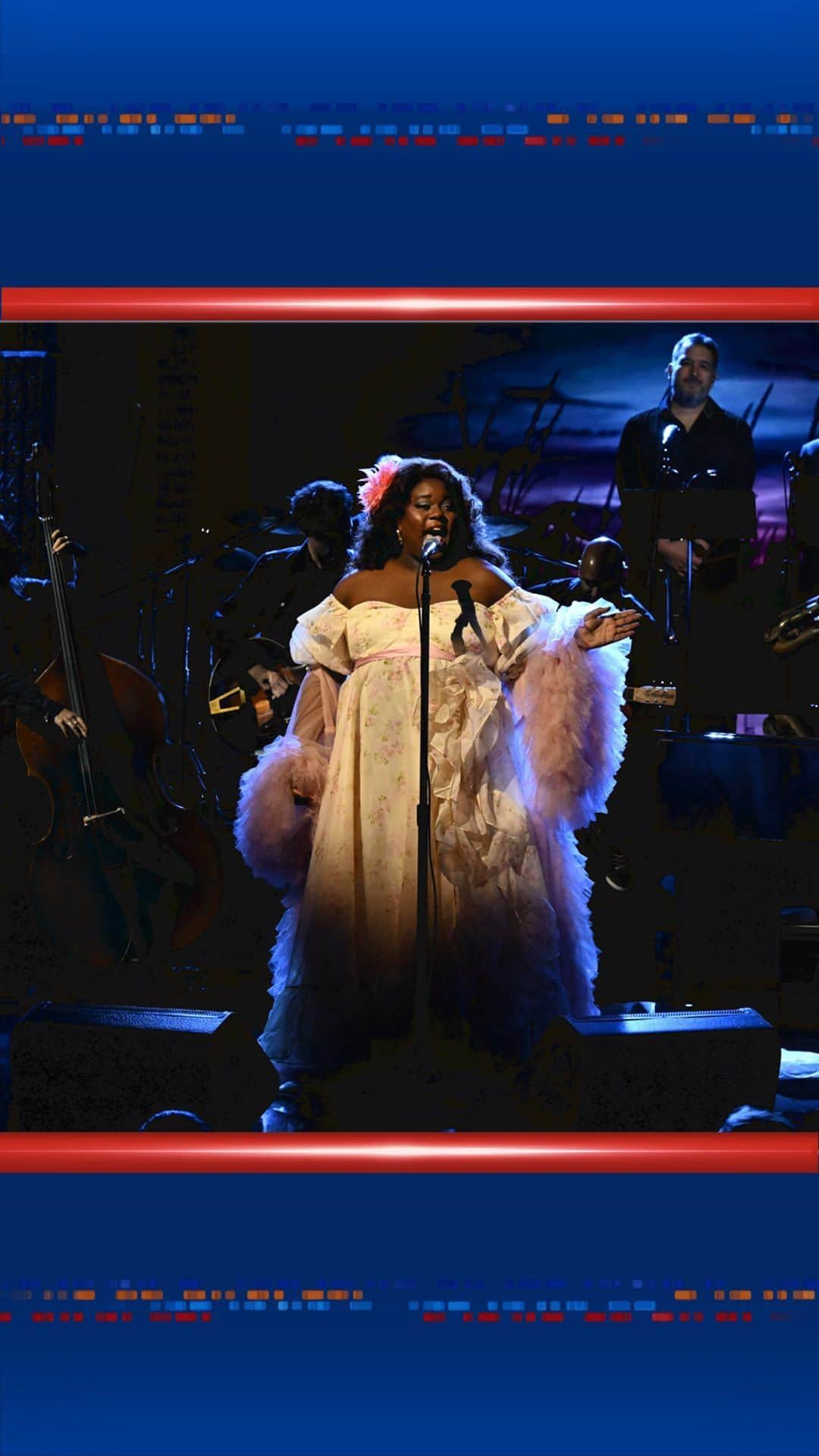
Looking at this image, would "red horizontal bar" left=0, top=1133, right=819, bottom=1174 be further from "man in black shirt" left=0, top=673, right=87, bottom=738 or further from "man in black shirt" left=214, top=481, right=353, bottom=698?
"man in black shirt" left=214, top=481, right=353, bottom=698

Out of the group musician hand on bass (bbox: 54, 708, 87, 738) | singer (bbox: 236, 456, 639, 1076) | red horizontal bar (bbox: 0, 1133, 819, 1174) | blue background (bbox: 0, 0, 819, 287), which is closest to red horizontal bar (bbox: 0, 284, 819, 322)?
blue background (bbox: 0, 0, 819, 287)

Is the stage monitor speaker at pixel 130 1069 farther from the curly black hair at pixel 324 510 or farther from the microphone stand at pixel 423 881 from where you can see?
the curly black hair at pixel 324 510

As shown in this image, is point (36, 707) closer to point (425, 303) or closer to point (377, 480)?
point (377, 480)

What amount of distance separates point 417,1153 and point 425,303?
1.90 meters

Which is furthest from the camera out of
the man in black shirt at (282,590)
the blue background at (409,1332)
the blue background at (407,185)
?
the man in black shirt at (282,590)

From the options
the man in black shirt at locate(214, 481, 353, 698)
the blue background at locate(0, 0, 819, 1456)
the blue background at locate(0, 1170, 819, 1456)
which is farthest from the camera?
the man in black shirt at locate(214, 481, 353, 698)

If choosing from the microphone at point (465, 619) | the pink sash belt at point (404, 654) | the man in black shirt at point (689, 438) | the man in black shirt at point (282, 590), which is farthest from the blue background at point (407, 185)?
the pink sash belt at point (404, 654)

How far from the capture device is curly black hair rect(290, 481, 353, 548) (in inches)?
125

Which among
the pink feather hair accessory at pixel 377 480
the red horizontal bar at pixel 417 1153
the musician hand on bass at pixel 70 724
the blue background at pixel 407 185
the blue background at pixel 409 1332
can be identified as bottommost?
the blue background at pixel 409 1332

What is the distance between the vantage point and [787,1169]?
3211 mm

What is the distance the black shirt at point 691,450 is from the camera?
10.3 feet

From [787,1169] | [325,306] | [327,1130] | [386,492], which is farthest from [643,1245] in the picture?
[325,306]

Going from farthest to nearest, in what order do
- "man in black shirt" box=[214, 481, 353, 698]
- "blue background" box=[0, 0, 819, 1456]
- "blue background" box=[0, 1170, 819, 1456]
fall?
1. "man in black shirt" box=[214, 481, 353, 698]
2. "blue background" box=[0, 0, 819, 1456]
3. "blue background" box=[0, 1170, 819, 1456]

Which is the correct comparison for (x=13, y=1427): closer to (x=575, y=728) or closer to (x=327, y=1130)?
(x=327, y=1130)
